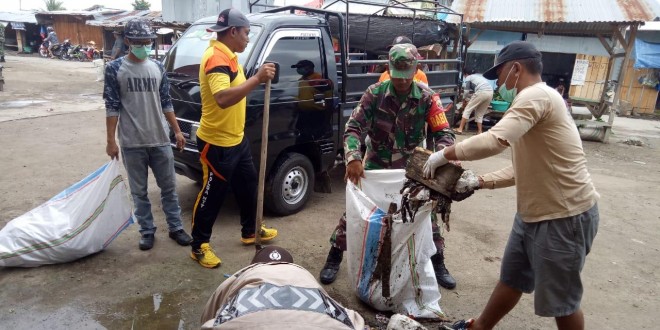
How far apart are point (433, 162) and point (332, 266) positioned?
148cm

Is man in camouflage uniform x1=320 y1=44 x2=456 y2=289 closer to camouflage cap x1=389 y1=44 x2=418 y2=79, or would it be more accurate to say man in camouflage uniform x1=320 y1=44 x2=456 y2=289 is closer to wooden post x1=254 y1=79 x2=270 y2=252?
camouflage cap x1=389 y1=44 x2=418 y2=79

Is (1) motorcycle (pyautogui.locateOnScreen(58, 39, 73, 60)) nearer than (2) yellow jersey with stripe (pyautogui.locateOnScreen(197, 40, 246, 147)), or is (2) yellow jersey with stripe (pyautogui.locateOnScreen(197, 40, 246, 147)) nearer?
(2) yellow jersey with stripe (pyautogui.locateOnScreen(197, 40, 246, 147))

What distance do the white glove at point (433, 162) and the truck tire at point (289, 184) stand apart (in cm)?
222

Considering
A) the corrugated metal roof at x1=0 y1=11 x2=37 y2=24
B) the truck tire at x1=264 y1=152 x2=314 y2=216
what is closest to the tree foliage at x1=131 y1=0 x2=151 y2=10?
the corrugated metal roof at x1=0 y1=11 x2=37 y2=24

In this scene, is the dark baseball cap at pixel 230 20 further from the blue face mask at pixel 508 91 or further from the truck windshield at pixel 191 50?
the blue face mask at pixel 508 91

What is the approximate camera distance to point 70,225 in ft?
10.8

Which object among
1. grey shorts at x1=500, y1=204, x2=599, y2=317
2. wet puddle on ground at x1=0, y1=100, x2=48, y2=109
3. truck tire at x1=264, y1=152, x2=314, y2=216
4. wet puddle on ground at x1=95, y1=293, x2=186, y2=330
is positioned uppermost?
grey shorts at x1=500, y1=204, x2=599, y2=317

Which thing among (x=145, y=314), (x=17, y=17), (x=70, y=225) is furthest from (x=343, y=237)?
(x=17, y=17)

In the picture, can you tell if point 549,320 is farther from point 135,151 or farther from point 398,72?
point 135,151

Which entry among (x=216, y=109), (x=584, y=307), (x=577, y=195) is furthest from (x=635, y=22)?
(x=216, y=109)

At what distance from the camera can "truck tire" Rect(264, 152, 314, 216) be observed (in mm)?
4367

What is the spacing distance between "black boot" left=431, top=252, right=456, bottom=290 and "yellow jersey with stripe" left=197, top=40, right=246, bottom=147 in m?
1.82

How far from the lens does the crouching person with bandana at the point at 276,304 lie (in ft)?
4.35

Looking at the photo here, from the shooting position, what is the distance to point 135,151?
3.52 m
